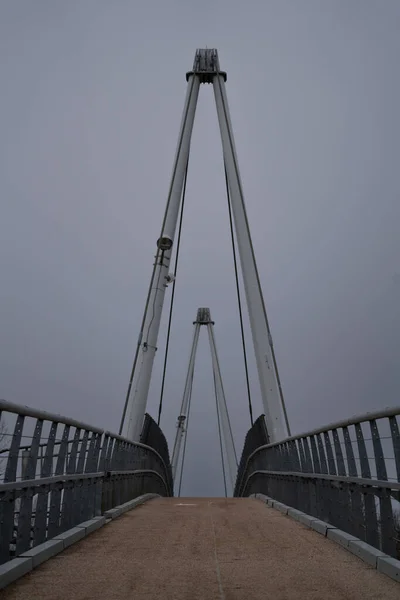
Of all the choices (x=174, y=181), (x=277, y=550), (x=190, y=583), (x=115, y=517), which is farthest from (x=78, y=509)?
(x=174, y=181)

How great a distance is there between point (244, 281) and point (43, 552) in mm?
15014

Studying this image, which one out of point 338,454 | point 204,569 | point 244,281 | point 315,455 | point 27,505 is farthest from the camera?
point 244,281

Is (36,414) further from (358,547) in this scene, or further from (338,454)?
(338,454)

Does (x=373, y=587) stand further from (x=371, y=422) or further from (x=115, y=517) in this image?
(x=115, y=517)

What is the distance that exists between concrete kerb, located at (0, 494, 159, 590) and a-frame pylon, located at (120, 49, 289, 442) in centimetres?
1005

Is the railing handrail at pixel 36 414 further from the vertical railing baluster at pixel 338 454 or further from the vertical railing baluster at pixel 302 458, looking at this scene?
the vertical railing baluster at pixel 302 458

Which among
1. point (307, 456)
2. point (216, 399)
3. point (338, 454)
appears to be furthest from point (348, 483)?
point (216, 399)

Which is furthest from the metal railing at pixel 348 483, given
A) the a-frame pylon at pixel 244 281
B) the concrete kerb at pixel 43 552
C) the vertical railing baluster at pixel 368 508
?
the a-frame pylon at pixel 244 281

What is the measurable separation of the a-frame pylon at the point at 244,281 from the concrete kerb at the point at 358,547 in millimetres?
9403

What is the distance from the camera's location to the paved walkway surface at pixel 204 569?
14.4ft

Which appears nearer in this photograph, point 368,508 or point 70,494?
point 368,508

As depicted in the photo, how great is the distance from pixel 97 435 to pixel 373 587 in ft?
18.7

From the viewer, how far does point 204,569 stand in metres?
5.26

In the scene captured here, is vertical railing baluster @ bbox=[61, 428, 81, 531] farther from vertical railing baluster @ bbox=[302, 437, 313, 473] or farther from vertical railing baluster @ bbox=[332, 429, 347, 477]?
vertical railing baluster @ bbox=[302, 437, 313, 473]
